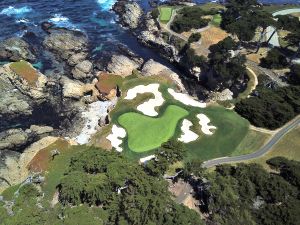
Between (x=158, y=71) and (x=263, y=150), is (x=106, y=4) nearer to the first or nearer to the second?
(x=158, y=71)

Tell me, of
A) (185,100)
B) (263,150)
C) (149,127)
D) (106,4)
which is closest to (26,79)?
(149,127)

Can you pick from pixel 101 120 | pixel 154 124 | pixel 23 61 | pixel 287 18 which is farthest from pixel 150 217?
pixel 287 18

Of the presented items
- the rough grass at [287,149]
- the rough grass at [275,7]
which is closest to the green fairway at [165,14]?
the rough grass at [275,7]

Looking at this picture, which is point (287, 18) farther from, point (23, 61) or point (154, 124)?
point (23, 61)

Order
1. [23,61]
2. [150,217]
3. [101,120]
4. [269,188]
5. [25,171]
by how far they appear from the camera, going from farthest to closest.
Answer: [23,61] → [101,120] → [25,171] → [269,188] → [150,217]

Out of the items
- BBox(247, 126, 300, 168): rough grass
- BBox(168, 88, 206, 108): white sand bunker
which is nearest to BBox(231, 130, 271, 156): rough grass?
BBox(247, 126, 300, 168): rough grass

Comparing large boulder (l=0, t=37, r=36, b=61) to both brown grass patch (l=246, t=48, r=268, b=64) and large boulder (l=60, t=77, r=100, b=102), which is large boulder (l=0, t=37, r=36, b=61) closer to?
large boulder (l=60, t=77, r=100, b=102)
